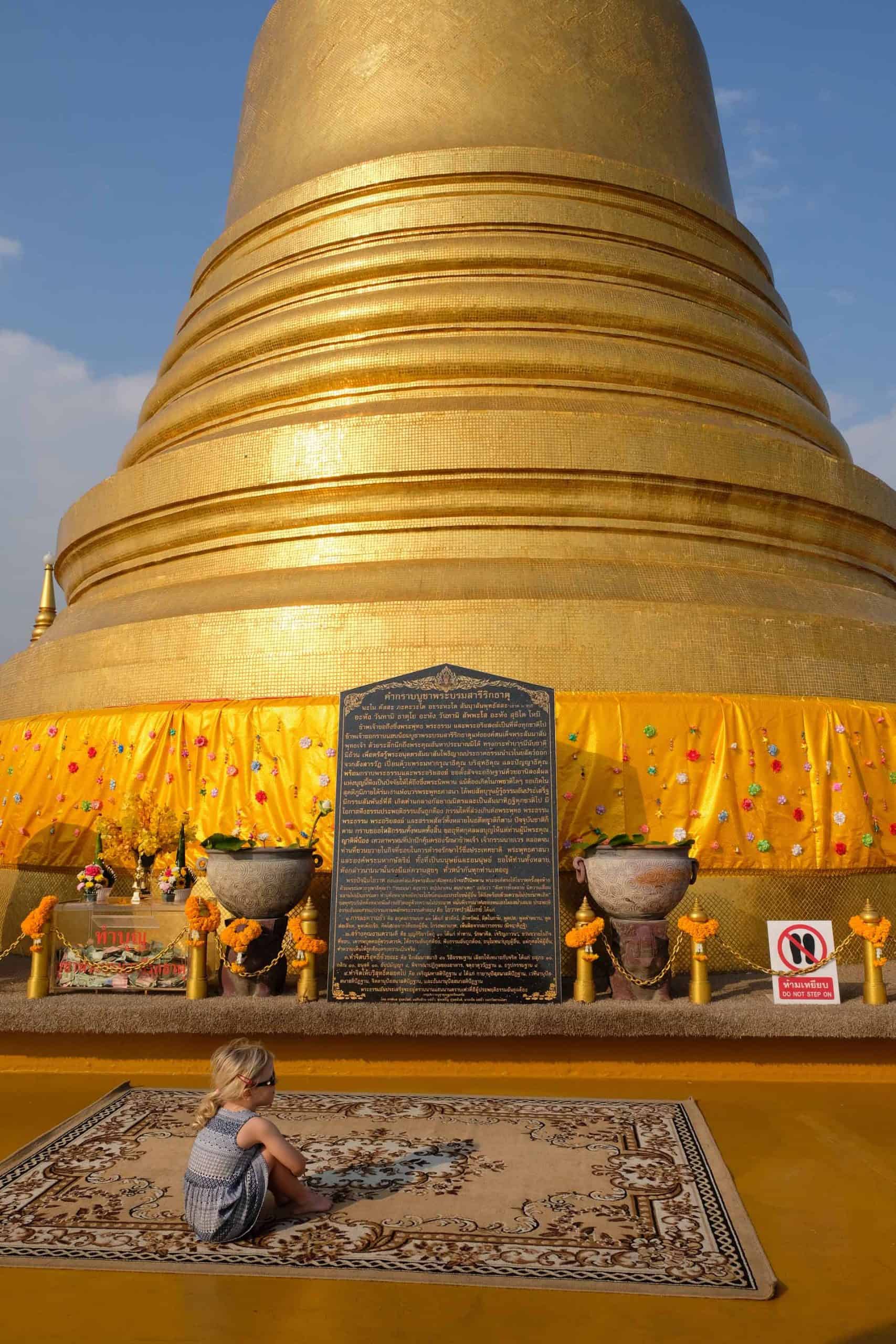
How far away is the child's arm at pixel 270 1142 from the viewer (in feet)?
10.2

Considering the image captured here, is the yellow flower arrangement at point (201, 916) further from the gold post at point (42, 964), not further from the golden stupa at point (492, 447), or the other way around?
the golden stupa at point (492, 447)

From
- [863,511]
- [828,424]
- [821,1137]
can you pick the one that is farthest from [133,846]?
[828,424]

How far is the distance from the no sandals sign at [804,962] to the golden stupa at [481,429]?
192cm

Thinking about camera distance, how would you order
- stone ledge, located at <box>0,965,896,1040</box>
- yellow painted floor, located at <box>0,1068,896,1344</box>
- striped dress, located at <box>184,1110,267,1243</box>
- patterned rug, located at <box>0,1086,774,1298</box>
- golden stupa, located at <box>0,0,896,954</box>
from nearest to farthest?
yellow painted floor, located at <box>0,1068,896,1344</box>, patterned rug, located at <box>0,1086,774,1298</box>, striped dress, located at <box>184,1110,267,1243</box>, stone ledge, located at <box>0,965,896,1040</box>, golden stupa, located at <box>0,0,896,954</box>

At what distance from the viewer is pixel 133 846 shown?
5922 millimetres

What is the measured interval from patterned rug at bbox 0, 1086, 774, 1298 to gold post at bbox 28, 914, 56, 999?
2.89 ft

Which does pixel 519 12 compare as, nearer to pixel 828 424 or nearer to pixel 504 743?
pixel 828 424

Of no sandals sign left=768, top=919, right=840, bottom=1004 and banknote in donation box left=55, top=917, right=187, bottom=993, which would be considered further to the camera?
banknote in donation box left=55, top=917, right=187, bottom=993

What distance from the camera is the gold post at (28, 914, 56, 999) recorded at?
496cm

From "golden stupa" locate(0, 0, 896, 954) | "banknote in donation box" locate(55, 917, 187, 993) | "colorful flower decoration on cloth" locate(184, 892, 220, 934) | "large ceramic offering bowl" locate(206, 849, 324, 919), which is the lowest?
"banknote in donation box" locate(55, 917, 187, 993)

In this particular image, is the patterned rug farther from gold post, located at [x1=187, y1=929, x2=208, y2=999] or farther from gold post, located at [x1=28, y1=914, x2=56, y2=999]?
gold post, located at [x1=28, y1=914, x2=56, y2=999]

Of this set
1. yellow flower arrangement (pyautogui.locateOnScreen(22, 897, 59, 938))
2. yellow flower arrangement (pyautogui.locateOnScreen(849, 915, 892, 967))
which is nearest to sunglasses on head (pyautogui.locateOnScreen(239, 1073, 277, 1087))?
yellow flower arrangement (pyautogui.locateOnScreen(22, 897, 59, 938))

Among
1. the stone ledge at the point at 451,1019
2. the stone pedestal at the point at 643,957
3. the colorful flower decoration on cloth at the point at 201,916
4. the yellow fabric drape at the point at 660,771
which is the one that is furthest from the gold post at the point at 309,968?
the stone pedestal at the point at 643,957

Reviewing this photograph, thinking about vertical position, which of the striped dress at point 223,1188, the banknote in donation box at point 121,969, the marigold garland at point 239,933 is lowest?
the striped dress at point 223,1188
